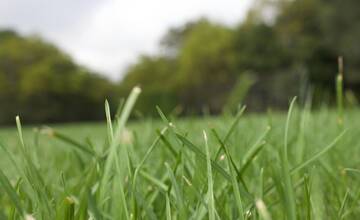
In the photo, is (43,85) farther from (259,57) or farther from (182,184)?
(182,184)

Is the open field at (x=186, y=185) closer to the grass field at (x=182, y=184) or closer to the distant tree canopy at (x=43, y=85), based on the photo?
the grass field at (x=182, y=184)

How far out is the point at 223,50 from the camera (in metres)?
30.7

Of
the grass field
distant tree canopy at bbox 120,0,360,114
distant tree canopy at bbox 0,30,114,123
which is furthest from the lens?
distant tree canopy at bbox 0,30,114,123

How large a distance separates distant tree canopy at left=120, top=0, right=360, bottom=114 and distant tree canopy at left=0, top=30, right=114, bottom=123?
15.5 ft

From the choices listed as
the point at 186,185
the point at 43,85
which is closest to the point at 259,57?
→ the point at 43,85

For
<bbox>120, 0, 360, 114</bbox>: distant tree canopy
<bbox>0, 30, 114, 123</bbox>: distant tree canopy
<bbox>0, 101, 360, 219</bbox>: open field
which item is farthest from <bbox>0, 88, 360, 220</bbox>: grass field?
<bbox>0, 30, 114, 123</bbox>: distant tree canopy

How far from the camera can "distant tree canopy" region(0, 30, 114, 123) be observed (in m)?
30.0

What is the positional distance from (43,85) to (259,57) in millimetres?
15376

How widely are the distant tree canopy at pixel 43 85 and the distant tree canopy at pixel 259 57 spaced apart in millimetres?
4726

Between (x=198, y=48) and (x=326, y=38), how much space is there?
10.9 m

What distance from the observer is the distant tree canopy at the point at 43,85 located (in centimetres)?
2997

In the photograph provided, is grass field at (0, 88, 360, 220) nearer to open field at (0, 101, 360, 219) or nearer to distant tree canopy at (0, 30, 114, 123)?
open field at (0, 101, 360, 219)

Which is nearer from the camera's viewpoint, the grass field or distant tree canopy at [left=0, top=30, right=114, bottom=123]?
the grass field

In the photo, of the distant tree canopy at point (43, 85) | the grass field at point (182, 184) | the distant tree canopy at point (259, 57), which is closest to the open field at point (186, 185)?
the grass field at point (182, 184)
